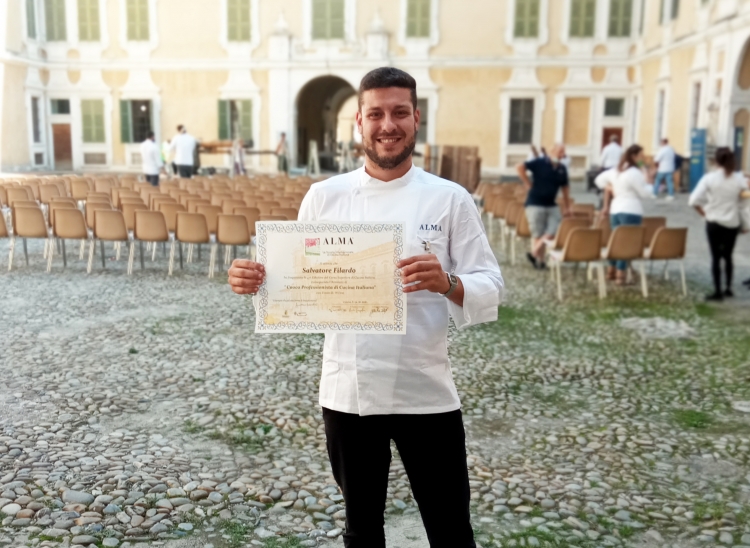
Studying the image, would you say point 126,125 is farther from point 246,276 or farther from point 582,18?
point 246,276

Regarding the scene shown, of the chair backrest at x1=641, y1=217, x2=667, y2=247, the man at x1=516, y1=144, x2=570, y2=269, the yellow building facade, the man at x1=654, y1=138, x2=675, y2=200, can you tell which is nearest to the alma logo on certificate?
the man at x1=516, y1=144, x2=570, y2=269

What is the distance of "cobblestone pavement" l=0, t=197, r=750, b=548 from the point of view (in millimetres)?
2949

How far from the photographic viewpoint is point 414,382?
6.51ft

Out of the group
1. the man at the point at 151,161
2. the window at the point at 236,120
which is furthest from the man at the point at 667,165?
the window at the point at 236,120

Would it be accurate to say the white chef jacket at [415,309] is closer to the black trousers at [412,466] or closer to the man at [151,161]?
the black trousers at [412,466]

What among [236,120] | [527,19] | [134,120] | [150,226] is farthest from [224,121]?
[150,226]

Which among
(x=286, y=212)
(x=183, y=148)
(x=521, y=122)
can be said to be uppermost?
(x=521, y=122)

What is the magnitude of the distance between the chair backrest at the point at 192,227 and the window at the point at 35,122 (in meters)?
20.7

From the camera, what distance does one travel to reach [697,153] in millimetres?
17750

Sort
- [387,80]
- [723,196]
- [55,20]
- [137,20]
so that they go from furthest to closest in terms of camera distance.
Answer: [55,20] → [137,20] → [723,196] → [387,80]

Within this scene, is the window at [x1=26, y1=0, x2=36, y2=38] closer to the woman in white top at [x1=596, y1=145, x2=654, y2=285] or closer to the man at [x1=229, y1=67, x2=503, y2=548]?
the woman in white top at [x1=596, y1=145, x2=654, y2=285]

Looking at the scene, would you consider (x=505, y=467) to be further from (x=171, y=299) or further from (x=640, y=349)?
(x=171, y=299)

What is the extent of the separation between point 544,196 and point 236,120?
767 inches

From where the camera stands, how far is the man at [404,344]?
1948 mm
